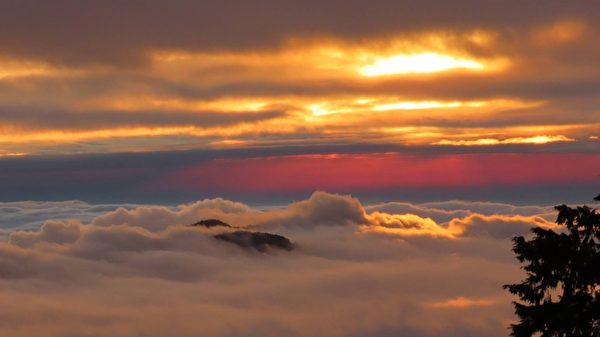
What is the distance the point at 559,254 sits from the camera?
3106cm

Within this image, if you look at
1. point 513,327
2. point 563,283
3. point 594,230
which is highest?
point 594,230

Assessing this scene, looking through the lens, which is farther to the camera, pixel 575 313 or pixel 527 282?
pixel 527 282

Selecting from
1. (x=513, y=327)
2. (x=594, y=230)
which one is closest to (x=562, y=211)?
(x=594, y=230)

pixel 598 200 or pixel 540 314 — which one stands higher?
pixel 598 200

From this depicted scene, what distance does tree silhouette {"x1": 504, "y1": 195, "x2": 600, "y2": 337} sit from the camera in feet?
100.0

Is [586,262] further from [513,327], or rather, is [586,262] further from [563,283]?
[513,327]

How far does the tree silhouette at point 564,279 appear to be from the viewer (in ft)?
100.0

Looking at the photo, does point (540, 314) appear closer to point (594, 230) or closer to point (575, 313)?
point (575, 313)

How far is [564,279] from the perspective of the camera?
31.7m

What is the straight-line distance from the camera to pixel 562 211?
3131 cm

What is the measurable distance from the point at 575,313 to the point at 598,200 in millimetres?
4897

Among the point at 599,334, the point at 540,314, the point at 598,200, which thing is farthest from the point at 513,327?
the point at 598,200

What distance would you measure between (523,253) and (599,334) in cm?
446

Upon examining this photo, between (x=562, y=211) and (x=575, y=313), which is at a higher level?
(x=562, y=211)
